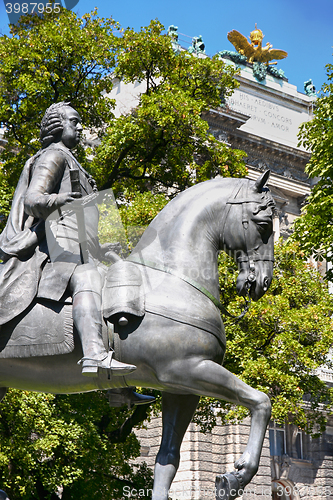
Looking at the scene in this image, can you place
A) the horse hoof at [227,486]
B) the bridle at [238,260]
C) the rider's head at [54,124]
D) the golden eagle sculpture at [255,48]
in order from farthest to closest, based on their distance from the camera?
the golden eagle sculpture at [255,48] → the rider's head at [54,124] → the bridle at [238,260] → the horse hoof at [227,486]

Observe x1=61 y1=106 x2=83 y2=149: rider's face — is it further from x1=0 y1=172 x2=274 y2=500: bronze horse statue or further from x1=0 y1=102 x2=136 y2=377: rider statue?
x1=0 y1=172 x2=274 y2=500: bronze horse statue

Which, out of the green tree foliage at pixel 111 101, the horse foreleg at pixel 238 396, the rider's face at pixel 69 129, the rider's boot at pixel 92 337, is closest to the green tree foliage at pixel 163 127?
the green tree foliage at pixel 111 101

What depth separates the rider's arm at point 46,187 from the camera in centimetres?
559

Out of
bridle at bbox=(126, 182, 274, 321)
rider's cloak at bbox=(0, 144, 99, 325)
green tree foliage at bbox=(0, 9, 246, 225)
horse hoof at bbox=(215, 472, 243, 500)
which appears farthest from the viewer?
green tree foliage at bbox=(0, 9, 246, 225)

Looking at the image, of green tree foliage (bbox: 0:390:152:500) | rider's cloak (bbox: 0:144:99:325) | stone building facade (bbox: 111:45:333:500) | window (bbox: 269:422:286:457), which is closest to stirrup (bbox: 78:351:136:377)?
rider's cloak (bbox: 0:144:99:325)

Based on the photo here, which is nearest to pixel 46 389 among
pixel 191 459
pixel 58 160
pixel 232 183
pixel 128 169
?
pixel 58 160

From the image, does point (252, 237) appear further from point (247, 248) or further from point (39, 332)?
point (39, 332)

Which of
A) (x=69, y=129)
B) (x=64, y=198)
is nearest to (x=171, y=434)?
(x=64, y=198)

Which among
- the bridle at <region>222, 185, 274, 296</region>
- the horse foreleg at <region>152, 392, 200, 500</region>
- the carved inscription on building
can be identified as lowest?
the horse foreleg at <region>152, 392, 200, 500</region>

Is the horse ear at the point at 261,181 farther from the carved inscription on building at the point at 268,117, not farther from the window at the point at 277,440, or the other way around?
the carved inscription on building at the point at 268,117

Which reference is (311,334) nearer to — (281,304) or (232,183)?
(281,304)

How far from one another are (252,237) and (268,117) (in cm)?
3421

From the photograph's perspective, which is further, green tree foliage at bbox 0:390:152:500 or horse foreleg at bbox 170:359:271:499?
green tree foliage at bbox 0:390:152:500

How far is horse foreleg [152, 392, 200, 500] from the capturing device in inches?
216
